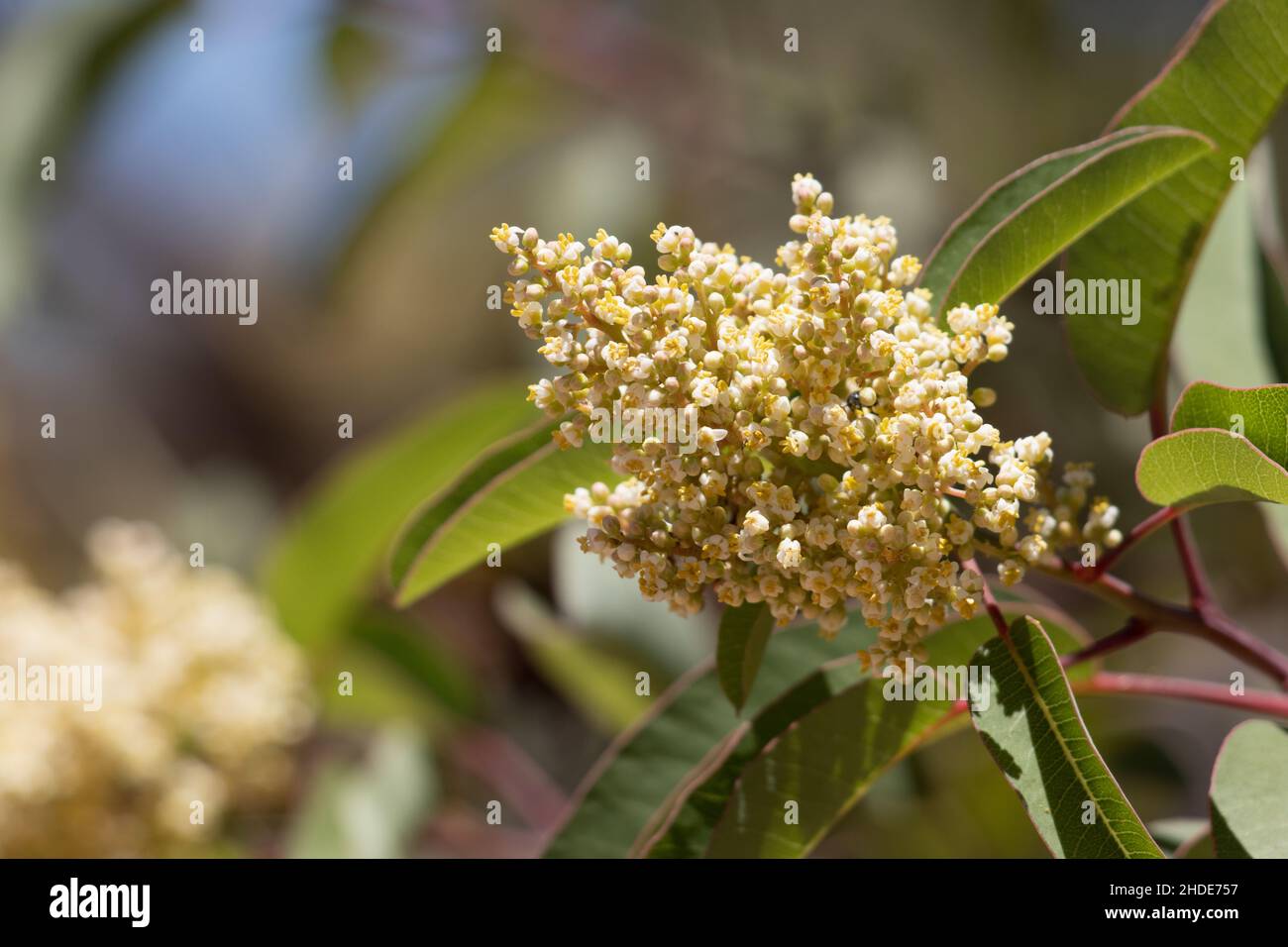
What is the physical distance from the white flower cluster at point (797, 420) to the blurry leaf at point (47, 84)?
2.16 metres

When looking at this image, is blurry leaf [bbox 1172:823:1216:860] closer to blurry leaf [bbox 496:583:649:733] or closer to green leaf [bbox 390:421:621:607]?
green leaf [bbox 390:421:621:607]

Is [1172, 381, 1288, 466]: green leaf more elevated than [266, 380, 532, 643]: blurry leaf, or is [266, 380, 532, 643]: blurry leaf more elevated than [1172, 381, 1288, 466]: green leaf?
[266, 380, 532, 643]: blurry leaf

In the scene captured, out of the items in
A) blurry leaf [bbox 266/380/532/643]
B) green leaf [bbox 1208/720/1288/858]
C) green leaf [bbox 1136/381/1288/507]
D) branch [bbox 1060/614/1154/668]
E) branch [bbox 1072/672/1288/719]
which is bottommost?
green leaf [bbox 1208/720/1288/858]

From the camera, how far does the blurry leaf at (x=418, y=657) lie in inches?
95.2

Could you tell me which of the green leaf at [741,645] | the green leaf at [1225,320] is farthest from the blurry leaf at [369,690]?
the green leaf at [1225,320]

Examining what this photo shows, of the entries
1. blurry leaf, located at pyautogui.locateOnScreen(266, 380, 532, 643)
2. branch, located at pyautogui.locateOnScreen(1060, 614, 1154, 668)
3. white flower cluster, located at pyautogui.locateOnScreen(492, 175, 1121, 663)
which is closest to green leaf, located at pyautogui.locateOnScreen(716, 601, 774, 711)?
white flower cluster, located at pyautogui.locateOnScreen(492, 175, 1121, 663)

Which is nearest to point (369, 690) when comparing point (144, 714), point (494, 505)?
point (144, 714)

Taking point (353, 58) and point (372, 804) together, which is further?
point (353, 58)

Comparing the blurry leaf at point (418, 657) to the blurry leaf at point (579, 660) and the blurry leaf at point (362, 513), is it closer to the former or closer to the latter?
the blurry leaf at point (362, 513)

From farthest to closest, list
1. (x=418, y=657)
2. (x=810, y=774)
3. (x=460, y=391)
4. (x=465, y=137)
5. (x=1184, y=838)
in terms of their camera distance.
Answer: (x=460, y=391) → (x=465, y=137) → (x=418, y=657) → (x=1184, y=838) → (x=810, y=774)

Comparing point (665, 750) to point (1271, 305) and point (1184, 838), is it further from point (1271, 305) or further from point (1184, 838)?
point (1271, 305)

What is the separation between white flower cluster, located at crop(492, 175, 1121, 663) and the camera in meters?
0.86

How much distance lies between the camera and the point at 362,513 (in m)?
2.28

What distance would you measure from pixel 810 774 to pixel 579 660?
3.51 ft
